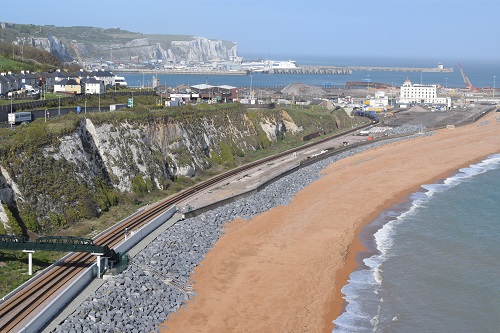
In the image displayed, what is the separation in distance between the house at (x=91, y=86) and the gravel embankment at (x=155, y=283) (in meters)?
26.2

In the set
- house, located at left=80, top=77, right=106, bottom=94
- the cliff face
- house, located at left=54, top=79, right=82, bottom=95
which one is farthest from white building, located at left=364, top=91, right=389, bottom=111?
house, located at left=54, top=79, right=82, bottom=95

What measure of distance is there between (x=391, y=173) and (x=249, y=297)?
27.2 meters

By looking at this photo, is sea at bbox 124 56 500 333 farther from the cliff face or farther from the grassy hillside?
the grassy hillside

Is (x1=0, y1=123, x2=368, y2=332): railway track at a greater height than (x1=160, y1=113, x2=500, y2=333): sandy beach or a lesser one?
greater

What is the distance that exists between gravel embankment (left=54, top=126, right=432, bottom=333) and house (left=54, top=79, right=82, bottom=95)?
82.3 feet

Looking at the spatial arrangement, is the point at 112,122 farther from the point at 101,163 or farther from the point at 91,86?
the point at 91,86

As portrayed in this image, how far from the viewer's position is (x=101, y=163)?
111 ft

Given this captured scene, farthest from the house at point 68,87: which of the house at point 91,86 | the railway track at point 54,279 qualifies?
the railway track at point 54,279

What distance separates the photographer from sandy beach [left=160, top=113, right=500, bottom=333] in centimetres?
2086

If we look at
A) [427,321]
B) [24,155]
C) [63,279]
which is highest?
[24,155]

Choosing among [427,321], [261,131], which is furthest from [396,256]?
[261,131]

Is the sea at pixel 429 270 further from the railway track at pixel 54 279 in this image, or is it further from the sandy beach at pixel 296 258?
the railway track at pixel 54 279

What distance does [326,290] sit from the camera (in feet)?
77.5

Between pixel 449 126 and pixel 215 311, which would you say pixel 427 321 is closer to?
pixel 215 311
